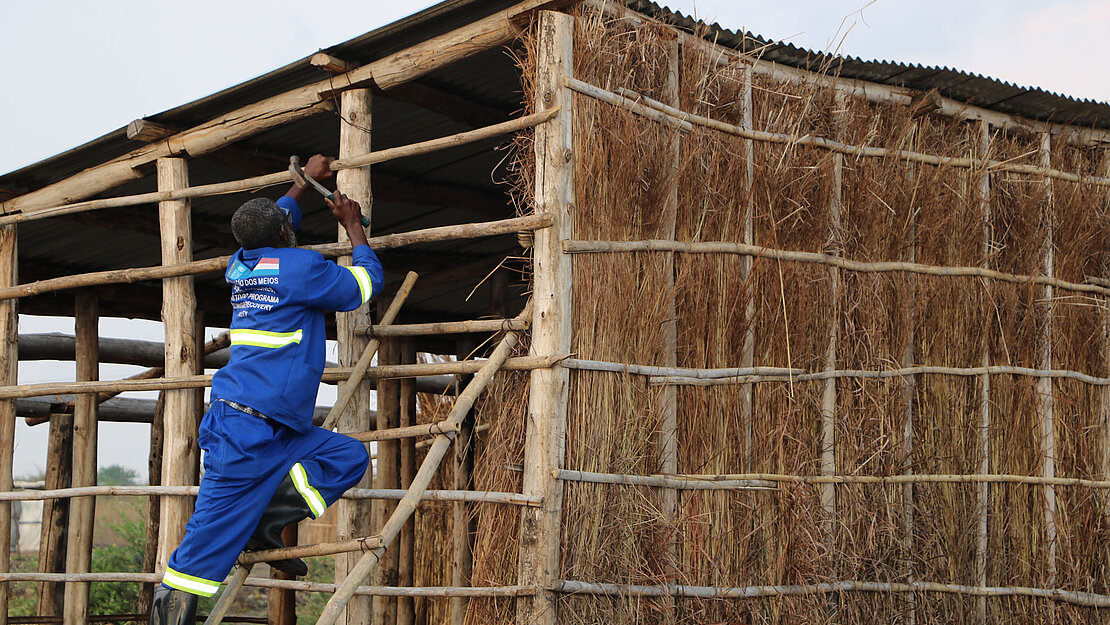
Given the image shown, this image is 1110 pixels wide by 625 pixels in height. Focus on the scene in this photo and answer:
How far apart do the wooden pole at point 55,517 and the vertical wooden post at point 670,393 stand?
6.01m

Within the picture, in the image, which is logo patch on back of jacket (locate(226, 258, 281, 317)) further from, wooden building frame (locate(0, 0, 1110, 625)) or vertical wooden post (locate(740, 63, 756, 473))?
vertical wooden post (locate(740, 63, 756, 473))

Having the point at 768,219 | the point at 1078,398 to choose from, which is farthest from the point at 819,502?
the point at 1078,398

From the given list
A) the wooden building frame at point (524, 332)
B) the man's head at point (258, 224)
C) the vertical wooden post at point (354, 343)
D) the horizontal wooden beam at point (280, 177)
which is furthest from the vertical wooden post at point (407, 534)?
the man's head at point (258, 224)

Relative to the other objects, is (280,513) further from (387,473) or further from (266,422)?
(387,473)

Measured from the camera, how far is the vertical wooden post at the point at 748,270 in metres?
5.56

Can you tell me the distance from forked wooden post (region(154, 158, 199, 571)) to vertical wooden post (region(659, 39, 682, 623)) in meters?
2.67

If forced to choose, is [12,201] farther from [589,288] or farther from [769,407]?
[769,407]

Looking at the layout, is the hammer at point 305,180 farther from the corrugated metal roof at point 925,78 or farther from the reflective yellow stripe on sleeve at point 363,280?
the corrugated metal roof at point 925,78

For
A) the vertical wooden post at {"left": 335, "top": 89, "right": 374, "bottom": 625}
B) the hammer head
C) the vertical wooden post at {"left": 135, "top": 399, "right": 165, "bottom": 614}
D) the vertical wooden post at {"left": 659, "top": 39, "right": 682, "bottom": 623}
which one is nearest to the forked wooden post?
the vertical wooden post at {"left": 335, "top": 89, "right": 374, "bottom": 625}

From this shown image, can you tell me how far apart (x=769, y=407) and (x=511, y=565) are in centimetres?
160

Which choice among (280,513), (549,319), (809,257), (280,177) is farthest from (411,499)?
(809,257)

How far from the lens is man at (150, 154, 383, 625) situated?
14.4 feet

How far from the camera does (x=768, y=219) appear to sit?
19.1 ft

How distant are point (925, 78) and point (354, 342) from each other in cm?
362
